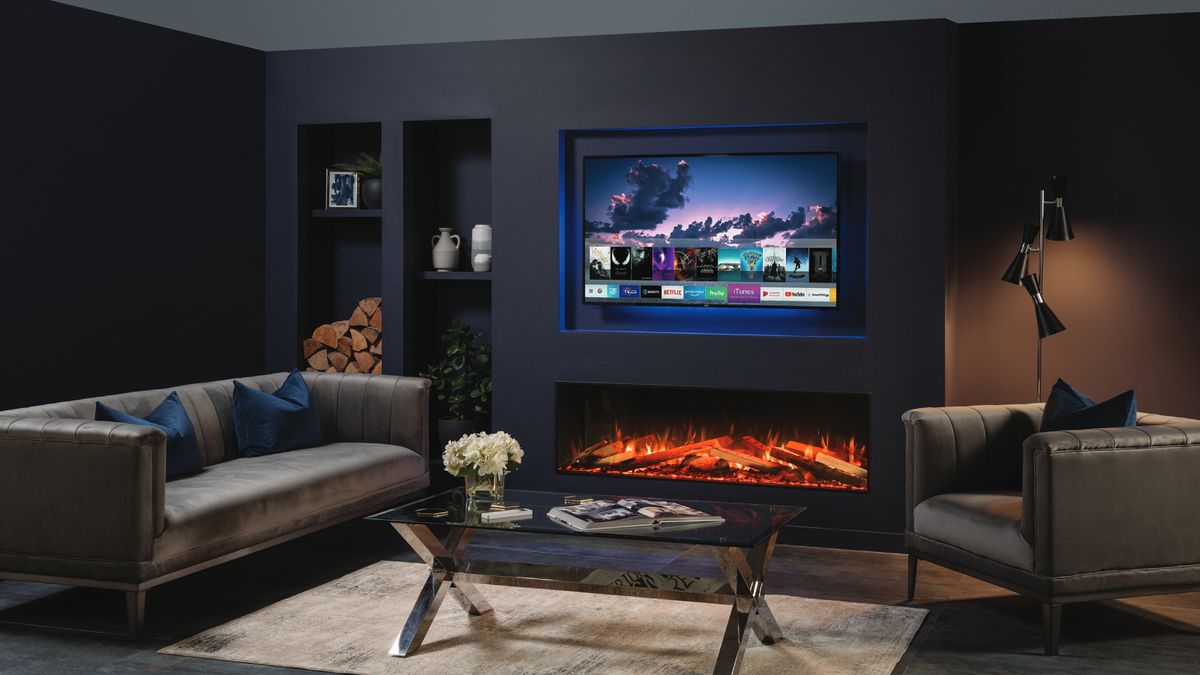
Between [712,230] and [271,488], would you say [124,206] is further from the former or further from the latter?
[712,230]

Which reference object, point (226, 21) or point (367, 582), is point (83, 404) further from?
point (226, 21)

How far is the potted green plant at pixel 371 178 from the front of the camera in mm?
6609

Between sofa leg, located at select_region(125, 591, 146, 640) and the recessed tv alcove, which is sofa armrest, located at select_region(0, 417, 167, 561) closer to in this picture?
sofa leg, located at select_region(125, 591, 146, 640)

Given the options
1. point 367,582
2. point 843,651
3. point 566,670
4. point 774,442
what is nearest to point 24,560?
point 367,582

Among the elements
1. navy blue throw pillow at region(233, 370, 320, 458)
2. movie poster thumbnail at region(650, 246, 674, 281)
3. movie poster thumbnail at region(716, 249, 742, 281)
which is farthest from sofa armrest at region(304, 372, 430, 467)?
movie poster thumbnail at region(716, 249, 742, 281)

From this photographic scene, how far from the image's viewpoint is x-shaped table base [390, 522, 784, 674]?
3705 mm

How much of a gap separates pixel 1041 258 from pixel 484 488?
286 centimetres

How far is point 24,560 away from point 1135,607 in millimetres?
4059

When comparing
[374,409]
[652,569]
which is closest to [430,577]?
[652,569]

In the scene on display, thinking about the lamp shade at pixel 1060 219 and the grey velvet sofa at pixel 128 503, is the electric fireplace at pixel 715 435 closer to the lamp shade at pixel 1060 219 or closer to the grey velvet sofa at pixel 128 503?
the lamp shade at pixel 1060 219

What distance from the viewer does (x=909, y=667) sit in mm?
3840

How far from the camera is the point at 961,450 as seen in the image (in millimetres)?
4715

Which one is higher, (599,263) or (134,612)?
(599,263)

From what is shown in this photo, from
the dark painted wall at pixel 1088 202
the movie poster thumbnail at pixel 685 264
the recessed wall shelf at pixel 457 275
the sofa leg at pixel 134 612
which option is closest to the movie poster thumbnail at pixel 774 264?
the movie poster thumbnail at pixel 685 264
